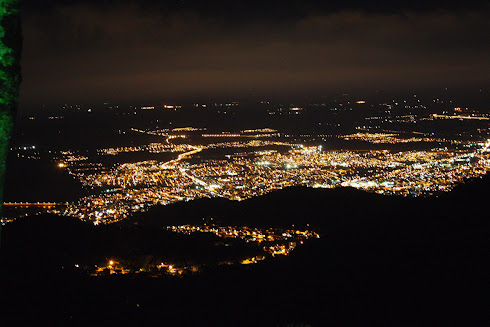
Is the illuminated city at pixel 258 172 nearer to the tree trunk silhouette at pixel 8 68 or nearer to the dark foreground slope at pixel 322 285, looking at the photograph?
the dark foreground slope at pixel 322 285

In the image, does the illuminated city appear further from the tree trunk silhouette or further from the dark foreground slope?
the tree trunk silhouette

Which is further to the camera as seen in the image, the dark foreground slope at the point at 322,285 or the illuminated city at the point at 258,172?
the illuminated city at the point at 258,172

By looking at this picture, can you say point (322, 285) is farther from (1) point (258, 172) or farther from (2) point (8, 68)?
(1) point (258, 172)

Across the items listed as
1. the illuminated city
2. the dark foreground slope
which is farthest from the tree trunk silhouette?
the illuminated city

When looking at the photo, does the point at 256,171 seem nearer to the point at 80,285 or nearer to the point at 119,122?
the point at 80,285

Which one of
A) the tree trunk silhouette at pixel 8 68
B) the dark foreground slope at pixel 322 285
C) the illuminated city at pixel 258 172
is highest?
the tree trunk silhouette at pixel 8 68

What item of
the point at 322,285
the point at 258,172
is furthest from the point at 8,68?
the point at 258,172

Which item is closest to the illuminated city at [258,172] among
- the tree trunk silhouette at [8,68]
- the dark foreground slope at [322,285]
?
the dark foreground slope at [322,285]

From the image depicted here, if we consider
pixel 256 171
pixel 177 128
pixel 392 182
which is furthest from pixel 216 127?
pixel 392 182
